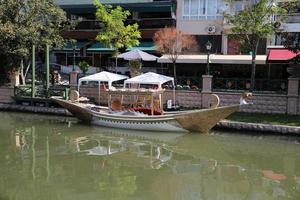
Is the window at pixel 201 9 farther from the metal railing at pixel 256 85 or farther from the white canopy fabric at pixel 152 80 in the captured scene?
the white canopy fabric at pixel 152 80

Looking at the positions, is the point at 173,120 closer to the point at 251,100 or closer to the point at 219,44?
the point at 251,100

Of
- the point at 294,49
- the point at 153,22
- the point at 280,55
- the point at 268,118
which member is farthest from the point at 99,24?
the point at 268,118

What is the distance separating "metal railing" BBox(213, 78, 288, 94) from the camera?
2461 cm

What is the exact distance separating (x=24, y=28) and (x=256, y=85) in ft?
47.9

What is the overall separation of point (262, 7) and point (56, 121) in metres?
12.7

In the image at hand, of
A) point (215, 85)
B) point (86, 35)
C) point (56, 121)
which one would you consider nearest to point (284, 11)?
point (215, 85)

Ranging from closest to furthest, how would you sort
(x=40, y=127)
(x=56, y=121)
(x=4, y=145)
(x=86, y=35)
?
(x=4, y=145)
(x=40, y=127)
(x=56, y=121)
(x=86, y=35)

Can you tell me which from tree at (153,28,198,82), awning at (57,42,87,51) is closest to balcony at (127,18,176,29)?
awning at (57,42,87,51)

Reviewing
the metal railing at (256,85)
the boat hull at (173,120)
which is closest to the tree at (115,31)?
the metal railing at (256,85)

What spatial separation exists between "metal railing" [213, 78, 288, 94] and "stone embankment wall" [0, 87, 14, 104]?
504 inches

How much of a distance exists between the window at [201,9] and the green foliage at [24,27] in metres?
11.3

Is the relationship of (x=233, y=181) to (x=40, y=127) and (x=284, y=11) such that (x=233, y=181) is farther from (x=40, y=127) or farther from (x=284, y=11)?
(x=284, y=11)

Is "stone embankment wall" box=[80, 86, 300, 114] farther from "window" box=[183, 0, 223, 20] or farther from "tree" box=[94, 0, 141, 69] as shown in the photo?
"window" box=[183, 0, 223, 20]

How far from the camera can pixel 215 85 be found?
26125mm
